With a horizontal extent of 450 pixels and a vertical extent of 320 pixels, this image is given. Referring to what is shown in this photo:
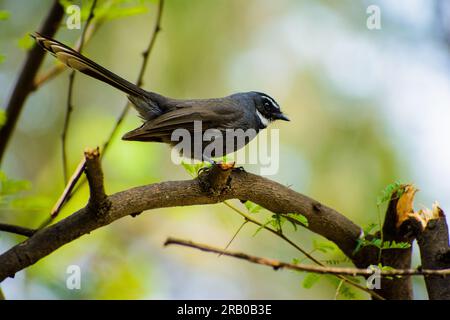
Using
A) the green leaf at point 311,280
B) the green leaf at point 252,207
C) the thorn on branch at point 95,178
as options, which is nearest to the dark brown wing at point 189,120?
the green leaf at point 252,207

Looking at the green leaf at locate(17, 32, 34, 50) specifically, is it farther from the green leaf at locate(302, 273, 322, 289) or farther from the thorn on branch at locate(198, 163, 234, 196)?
the green leaf at locate(302, 273, 322, 289)

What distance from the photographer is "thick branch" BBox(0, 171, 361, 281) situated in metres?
3.27

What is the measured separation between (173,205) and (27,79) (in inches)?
82.7

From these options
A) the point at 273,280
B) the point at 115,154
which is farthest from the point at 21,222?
the point at 273,280

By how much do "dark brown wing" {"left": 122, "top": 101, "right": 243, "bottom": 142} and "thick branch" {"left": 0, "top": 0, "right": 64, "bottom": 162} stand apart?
1044 mm

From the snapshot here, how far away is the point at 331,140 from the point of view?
10406mm

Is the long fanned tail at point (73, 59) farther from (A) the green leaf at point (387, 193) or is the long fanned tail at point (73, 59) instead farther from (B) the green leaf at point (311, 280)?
Result: (A) the green leaf at point (387, 193)

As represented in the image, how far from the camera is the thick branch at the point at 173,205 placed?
10.7ft

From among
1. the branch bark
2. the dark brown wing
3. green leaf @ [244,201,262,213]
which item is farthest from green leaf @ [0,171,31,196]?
the branch bark

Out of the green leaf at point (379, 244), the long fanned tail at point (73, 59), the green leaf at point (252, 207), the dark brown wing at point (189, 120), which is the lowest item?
the green leaf at point (379, 244)

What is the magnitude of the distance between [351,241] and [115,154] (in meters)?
3.87

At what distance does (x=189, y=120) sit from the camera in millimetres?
5625

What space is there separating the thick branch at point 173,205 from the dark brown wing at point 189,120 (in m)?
1.09

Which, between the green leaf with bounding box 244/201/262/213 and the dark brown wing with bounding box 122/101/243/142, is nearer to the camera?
the green leaf with bounding box 244/201/262/213
